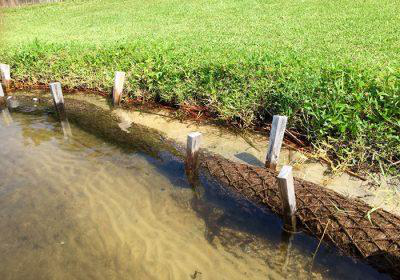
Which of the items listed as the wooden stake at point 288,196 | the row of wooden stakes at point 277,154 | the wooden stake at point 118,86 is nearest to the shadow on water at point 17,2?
the wooden stake at point 118,86

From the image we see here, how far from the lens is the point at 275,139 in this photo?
5559 millimetres

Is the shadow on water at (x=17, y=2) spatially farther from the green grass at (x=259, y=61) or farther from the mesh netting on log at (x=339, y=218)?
the mesh netting on log at (x=339, y=218)

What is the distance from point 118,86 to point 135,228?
16.1 ft

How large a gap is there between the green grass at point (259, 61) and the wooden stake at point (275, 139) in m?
0.96

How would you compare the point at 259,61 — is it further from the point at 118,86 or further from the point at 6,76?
the point at 6,76

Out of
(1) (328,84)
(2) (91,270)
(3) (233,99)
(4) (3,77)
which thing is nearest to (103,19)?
(4) (3,77)

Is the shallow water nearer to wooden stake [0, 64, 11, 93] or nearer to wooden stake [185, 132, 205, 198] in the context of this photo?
wooden stake [185, 132, 205, 198]

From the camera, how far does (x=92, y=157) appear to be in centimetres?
723

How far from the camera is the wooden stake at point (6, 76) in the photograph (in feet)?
37.4

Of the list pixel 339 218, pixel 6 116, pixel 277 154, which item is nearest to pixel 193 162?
pixel 277 154

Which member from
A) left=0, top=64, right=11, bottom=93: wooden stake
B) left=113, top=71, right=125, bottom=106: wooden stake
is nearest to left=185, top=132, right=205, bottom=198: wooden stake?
left=113, top=71, right=125, bottom=106: wooden stake

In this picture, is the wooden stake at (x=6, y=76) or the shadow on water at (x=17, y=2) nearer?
the wooden stake at (x=6, y=76)

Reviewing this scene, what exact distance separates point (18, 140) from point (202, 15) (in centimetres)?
1326

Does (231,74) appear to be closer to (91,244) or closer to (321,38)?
(91,244)
